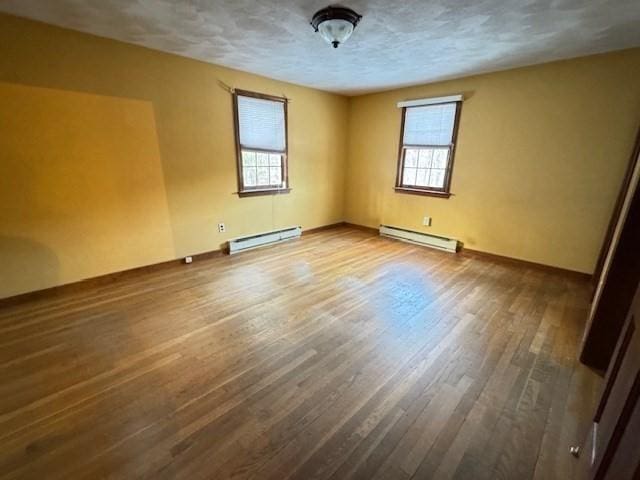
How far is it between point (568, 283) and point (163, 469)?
166 inches

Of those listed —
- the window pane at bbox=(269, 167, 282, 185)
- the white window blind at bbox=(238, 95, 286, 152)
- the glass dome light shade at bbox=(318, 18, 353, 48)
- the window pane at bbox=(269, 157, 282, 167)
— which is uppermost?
the glass dome light shade at bbox=(318, 18, 353, 48)

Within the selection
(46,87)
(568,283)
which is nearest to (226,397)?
(46,87)

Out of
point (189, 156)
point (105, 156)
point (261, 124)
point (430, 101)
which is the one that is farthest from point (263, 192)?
point (430, 101)

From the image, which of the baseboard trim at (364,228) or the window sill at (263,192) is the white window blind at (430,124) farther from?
the window sill at (263,192)

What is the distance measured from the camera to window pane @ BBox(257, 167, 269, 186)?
174 inches

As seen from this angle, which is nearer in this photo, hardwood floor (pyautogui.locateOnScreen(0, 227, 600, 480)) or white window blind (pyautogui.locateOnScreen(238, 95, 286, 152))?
hardwood floor (pyautogui.locateOnScreen(0, 227, 600, 480))

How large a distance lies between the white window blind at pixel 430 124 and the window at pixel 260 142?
6.56 ft

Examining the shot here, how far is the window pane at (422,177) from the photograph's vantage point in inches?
182

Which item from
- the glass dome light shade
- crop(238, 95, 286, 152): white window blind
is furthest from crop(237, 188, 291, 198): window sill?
the glass dome light shade

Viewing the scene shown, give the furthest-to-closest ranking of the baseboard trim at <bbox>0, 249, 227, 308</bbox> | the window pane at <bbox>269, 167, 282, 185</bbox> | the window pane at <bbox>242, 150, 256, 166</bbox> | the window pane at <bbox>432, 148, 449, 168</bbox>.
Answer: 1. the window pane at <bbox>269, 167, 282, 185</bbox>
2. the window pane at <bbox>432, 148, 449, 168</bbox>
3. the window pane at <bbox>242, 150, 256, 166</bbox>
4. the baseboard trim at <bbox>0, 249, 227, 308</bbox>

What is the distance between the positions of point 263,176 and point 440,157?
9.04ft

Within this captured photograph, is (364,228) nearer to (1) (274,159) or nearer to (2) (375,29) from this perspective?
(1) (274,159)

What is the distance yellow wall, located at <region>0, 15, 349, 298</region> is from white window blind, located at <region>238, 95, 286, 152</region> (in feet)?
Result: 0.61

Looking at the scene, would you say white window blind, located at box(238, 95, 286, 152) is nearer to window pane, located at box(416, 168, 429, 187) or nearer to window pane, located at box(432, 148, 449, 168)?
window pane, located at box(416, 168, 429, 187)
